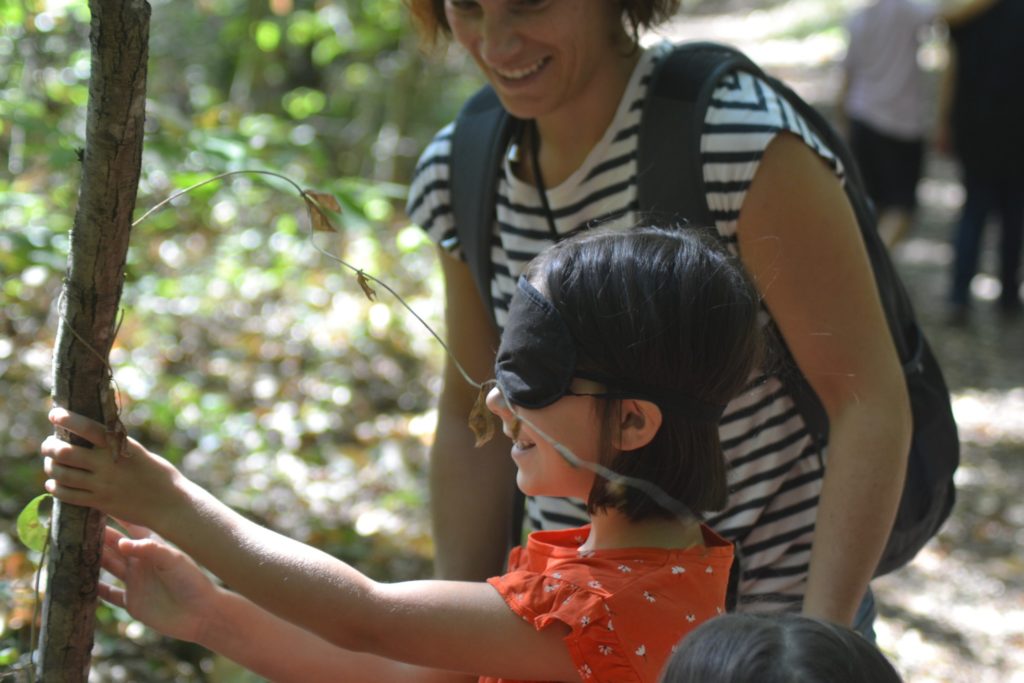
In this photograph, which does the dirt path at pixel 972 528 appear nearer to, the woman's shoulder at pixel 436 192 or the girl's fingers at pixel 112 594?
the woman's shoulder at pixel 436 192

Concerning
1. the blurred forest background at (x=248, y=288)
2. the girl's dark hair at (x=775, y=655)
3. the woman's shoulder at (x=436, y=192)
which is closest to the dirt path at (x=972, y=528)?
the blurred forest background at (x=248, y=288)

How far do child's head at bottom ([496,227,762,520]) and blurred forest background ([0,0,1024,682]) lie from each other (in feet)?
2.97

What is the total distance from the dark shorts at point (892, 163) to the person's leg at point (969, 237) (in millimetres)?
436

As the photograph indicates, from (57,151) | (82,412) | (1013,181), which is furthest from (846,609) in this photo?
(1013,181)

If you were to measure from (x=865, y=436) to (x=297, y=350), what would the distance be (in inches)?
164

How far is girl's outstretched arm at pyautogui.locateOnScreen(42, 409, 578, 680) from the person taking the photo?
64.7 inches

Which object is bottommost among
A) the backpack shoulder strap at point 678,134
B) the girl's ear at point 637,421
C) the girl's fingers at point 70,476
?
the girl's fingers at point 70,476

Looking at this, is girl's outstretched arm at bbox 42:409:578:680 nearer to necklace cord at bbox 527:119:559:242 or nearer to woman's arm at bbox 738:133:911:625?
woman's arm at bbox 738:133:911:625

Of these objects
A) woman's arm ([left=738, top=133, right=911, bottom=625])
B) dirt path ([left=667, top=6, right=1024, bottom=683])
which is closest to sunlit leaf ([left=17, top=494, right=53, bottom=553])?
woman's arm ([left=738, top=133, right=911, bottom=625])

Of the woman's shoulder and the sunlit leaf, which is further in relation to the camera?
the woman's shoulder

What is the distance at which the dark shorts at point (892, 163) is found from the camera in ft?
26.5

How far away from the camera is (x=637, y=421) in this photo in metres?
1.73

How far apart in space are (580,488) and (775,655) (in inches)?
21.0

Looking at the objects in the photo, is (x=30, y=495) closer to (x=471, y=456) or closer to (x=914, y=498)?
(x=471, y=456)
